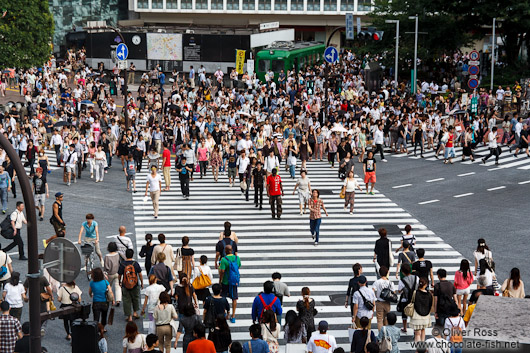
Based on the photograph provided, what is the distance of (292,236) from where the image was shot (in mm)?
24797

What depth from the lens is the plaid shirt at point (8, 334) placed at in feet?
46.8

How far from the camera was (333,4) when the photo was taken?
93688 mm

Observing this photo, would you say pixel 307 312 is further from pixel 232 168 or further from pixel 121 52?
pixel 121 52

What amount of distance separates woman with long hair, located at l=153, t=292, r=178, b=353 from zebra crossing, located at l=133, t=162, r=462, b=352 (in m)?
2.26

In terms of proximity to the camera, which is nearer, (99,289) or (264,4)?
(99,289)

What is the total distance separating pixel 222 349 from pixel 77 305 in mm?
3125

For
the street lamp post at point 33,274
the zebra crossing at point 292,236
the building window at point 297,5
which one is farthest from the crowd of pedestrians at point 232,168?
the building window at point 297,5

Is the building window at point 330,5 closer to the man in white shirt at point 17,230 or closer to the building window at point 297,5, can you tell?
the building window at point 297,5

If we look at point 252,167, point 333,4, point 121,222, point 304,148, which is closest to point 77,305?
point 121,222

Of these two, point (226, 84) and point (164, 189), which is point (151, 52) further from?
point (164, 189)

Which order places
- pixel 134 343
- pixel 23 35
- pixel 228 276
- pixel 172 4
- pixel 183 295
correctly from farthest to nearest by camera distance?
pixel 172 4 → pixel 23 35 → pixel 228 276 → pixel 183 295 → pixel 134 343

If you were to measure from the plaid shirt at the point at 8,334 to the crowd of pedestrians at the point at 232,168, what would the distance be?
17 mm

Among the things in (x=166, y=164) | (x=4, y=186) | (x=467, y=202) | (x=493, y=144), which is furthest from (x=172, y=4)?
(x=4, y=186)

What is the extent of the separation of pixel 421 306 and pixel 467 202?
13481mm
